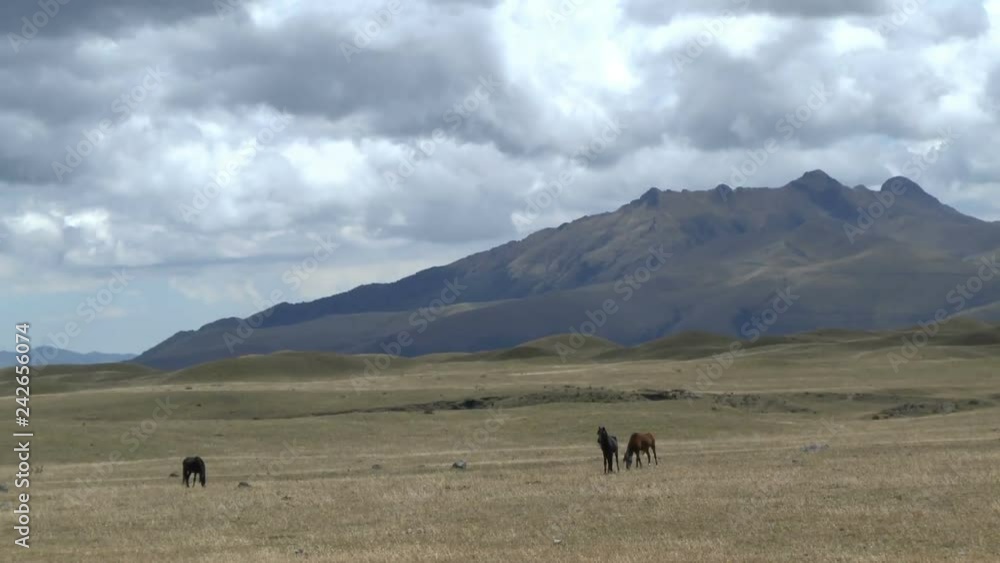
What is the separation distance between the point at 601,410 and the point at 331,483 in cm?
2667

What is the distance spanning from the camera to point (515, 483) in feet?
105

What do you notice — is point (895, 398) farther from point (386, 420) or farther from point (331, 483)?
point (331, 483)

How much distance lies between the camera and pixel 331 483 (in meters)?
34.3

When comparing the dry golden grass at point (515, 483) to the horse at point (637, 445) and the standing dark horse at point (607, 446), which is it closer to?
the standing dark horse at point (607, 446)

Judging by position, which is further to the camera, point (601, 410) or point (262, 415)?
point (262, 415)

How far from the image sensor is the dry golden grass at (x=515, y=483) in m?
21.3

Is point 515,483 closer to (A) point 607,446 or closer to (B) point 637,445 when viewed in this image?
(A) point 607,446

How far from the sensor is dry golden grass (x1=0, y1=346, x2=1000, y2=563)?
21281mm

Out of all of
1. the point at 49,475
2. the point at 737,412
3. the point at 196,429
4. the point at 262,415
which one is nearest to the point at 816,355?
the point at 737,412

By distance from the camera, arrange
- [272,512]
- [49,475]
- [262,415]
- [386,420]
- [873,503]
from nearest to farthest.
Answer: [873,503], [272,512], [49,475], [386,420], [262,415]

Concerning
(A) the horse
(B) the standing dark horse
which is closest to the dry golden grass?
(B) the standing dark horse

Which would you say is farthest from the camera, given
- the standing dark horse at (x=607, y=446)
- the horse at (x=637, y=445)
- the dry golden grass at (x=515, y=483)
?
the horse at (x=637, y=445)

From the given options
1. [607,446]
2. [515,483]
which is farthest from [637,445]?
[515,483]

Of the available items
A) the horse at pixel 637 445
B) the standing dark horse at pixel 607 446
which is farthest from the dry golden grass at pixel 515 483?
the horse at pixel 637 445
